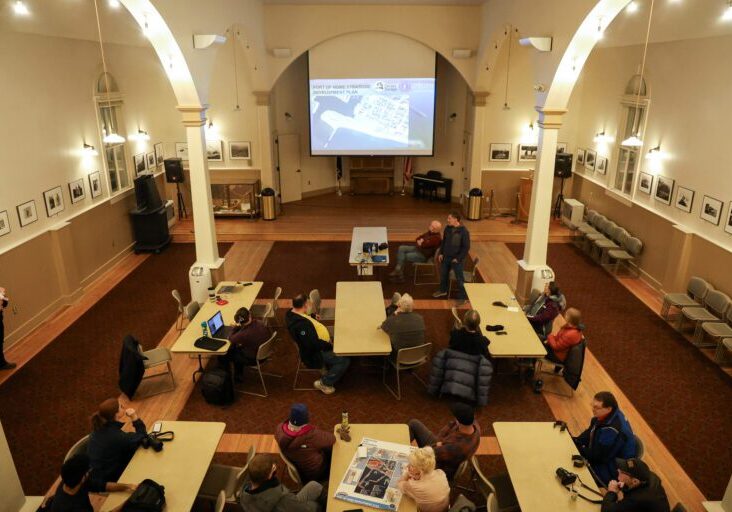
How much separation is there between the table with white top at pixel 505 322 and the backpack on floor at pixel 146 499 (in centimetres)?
375

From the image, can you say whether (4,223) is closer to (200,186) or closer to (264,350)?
(200,186)

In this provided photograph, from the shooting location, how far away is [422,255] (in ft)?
32.6

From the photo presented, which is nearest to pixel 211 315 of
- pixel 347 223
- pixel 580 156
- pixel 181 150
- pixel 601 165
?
pixel 347 223

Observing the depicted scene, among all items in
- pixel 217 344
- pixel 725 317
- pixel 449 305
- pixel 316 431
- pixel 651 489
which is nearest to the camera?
pixel 651 489

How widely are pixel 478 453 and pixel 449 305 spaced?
3585 millimetres

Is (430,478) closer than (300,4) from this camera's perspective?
Yes

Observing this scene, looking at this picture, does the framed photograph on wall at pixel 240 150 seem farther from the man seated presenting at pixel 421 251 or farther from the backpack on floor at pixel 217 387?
the backpack on floor at pixel 217 387

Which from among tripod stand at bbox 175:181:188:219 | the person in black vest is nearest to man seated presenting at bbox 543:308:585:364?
the person in black vest

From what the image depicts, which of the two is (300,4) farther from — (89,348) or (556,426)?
(556,426)

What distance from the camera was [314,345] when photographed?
6504mm

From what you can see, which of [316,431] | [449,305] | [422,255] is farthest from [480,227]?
[316,431]

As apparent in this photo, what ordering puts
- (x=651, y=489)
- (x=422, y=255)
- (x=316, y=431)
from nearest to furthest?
(x=651, y=489), (x=316, y=431), (x=422, y=255)

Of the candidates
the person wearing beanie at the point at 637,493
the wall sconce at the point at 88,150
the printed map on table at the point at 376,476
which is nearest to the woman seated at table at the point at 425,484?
the printed map on table at the point at 376,476

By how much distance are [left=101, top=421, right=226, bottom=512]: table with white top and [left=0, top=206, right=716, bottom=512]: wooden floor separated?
116cm
